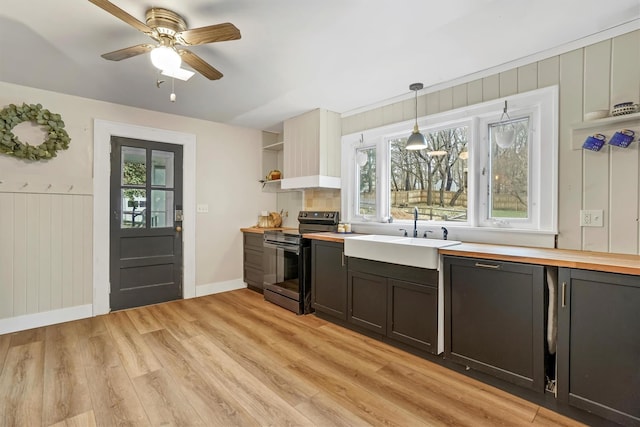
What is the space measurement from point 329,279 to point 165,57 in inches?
90.1

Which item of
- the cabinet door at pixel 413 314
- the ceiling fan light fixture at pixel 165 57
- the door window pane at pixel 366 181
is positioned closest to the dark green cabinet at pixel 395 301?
the cabinet door at pixel 413 314

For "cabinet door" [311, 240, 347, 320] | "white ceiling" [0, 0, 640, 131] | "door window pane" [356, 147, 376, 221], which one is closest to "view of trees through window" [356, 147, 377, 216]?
"door window pane" [356, 147, 376, 221]

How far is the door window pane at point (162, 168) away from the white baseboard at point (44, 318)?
60.8 inches

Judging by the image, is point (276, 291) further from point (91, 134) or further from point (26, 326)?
point (91, 134)

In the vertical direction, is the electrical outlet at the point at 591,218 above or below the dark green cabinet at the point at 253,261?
above

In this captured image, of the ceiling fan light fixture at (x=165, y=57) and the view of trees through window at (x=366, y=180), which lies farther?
the view of trees through window at (x=366, y=180)

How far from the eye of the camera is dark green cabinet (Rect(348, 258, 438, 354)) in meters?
2.31

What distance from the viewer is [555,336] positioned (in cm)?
180

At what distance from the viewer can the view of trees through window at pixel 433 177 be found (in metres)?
2.91

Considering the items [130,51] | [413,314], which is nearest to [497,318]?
[413,314]

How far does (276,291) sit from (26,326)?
2.44 metres

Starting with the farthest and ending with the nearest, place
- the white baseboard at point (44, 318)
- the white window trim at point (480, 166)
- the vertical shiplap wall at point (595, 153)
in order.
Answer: the white baseboard at point (44, 318), the white window trim at point (480, 166), the vertical shiplap wall at point (595, 153)

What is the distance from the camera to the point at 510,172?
256cm

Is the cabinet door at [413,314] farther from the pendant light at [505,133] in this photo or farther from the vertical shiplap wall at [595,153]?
the pendant light at [505,133]
